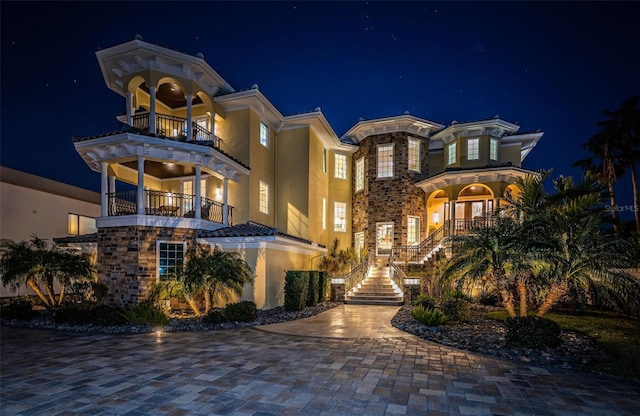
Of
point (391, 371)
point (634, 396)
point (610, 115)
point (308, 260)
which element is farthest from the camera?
point (610, 115)

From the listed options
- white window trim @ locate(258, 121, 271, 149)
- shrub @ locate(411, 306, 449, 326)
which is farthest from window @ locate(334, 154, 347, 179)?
shrub @ locate(411, 306, 449, 326)

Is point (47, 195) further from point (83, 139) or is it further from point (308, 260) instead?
point (308, 260)

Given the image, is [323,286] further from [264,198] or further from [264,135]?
[264,135]

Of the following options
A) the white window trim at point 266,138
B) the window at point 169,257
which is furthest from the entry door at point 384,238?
the window at point 169,257

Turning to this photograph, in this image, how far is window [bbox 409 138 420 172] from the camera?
66.6ft

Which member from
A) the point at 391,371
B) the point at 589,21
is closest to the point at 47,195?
the point at 391,371

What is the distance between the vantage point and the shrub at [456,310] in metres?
9.45

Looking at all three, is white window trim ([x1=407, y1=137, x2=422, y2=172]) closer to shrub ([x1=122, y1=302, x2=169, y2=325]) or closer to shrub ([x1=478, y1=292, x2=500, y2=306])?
shrub ([x1=478, y1=292, x2=500, y2=306])

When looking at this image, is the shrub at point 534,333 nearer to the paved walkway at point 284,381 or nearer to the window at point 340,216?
the paved walkway at point 284,381

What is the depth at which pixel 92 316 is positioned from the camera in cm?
974

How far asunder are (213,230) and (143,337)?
18.4 feet

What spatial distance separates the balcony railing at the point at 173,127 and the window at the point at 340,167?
27.2 ft

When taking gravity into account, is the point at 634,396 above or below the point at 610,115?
below

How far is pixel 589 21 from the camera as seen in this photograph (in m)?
18.2
